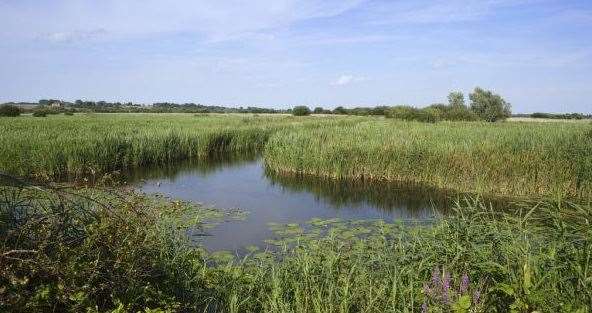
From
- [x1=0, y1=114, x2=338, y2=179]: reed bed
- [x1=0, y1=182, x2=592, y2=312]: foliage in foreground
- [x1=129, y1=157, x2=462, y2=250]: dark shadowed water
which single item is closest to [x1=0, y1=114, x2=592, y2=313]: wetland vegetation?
[x1=0, y1=182, x2=592, y2=312]: foliage in foreground

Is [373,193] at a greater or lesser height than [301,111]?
lesser

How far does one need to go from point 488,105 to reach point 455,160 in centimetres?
4664

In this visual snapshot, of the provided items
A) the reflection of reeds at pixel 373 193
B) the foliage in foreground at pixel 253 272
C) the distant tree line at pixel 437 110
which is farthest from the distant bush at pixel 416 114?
the foliage in foreground at pixel 253 272

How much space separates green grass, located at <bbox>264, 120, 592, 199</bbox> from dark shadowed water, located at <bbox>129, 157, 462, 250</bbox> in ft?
2.17

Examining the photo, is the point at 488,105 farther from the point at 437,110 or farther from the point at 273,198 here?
the point at 273,198

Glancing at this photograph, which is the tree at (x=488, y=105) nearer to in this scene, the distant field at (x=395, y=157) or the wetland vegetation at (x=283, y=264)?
the distant field at (x=395, y=157)

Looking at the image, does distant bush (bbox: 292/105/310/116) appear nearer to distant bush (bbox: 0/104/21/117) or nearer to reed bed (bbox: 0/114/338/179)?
distant bush (bbox: 0/104/21/117)

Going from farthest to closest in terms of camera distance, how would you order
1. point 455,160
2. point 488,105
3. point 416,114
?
point 488,105, point 416,114, point 455,160

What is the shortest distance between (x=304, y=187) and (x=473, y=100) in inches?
1923

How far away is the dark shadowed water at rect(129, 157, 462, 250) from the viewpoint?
8.88 metres

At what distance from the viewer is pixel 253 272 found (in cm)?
515

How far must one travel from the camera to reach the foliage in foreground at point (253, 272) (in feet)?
9.59

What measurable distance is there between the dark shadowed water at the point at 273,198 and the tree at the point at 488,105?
44.4m

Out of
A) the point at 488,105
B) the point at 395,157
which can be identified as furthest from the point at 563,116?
the point at 395,157
